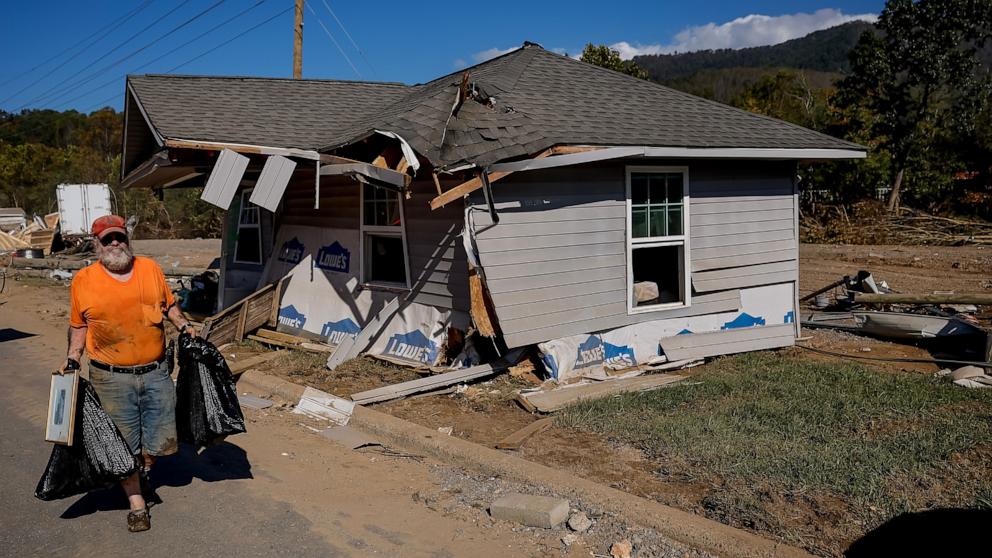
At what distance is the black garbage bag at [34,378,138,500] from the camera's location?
4.41 m

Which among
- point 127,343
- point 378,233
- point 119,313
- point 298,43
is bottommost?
point 127,343

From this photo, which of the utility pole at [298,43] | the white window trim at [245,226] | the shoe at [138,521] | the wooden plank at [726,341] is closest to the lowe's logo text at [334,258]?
the white window trim at [245,226]

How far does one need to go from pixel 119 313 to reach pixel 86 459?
34.1 inches

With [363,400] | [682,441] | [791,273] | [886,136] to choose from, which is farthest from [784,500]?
[886,136]

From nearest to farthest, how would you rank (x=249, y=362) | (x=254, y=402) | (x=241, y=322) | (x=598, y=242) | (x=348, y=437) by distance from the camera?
(x=348, y=437)
(x=254, y=402)
(x=598, y=242)
(x=249, y=362)
(x=241, y=322)

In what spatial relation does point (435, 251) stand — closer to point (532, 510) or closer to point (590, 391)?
point (590, 391)

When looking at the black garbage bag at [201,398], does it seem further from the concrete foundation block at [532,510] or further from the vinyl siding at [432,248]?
the vinyl siding at [432,248]

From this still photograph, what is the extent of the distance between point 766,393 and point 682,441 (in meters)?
1.90

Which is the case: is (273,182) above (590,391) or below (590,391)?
above

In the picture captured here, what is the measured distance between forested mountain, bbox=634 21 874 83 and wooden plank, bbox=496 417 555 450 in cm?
15963

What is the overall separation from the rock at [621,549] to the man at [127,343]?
2799 millimetres

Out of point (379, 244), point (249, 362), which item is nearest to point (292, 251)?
point (379, 244)

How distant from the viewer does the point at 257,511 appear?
4926 mm

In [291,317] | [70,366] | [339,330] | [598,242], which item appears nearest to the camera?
[70,366]
